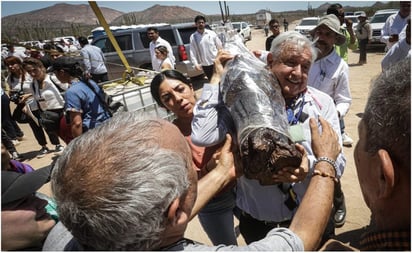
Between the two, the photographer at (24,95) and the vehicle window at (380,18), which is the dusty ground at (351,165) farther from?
the vehicle window at (380,18)

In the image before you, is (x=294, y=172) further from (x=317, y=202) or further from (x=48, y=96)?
(x=48, y=96)

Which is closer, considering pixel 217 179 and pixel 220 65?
pixel 217 179

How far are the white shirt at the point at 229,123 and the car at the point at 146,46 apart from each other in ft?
22.8

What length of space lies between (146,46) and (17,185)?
27.4 ft

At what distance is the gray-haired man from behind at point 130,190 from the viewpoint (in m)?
0.79

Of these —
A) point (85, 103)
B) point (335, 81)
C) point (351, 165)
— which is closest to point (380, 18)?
point (351, 165)

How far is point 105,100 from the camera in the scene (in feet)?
11.1

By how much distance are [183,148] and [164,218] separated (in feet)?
0.74

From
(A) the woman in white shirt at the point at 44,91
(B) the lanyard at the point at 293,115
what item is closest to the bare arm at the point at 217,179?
(B) the lanyard at the point at 293,115

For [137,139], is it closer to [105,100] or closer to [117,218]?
[117,218]

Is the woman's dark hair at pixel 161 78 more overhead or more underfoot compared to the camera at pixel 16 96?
more overhead

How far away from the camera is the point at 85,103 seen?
322 cm

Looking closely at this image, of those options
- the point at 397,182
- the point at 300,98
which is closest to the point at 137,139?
the point at 397,182

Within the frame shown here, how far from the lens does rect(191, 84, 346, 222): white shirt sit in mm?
1622
